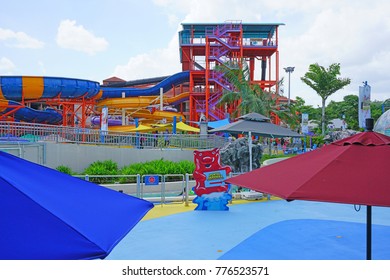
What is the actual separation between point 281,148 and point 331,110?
92.2ft

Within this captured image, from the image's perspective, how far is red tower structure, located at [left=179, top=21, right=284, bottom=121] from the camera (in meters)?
38.3

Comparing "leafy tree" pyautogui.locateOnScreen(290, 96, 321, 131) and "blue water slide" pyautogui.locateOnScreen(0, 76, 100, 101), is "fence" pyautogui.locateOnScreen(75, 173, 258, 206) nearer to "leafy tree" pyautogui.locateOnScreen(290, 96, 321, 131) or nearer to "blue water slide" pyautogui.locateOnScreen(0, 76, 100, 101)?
"blue water slide" pyautogui.locateOnScreen(0, 76, 100, 101)

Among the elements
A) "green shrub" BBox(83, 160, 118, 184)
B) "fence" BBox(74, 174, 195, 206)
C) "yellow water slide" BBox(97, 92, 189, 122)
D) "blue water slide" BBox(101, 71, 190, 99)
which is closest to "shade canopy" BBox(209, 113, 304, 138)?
"fence" BBox(74, 174, 195, 206)

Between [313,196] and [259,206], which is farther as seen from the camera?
[259,206]

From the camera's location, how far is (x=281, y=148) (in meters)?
37.0

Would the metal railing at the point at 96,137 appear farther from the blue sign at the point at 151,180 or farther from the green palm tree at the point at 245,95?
the blue sign at the point at 151,180

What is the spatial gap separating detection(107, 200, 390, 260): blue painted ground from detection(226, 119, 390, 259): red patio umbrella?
11.7 ft

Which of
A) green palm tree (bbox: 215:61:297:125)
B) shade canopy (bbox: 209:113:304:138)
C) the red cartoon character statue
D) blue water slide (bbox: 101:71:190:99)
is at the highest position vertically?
blue water slide (bbox: 101:71:190:99)

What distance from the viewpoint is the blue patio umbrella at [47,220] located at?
7.12ft

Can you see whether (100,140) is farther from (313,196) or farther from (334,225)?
(313,196)

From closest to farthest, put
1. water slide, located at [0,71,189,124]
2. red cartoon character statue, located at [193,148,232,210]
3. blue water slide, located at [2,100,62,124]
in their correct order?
red cartoon character statue, located at [193,148,232,210], water slide, located at [0,71,189,124], blue water slide, located at [2,100,62,124]

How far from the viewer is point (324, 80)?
41.1 metres
